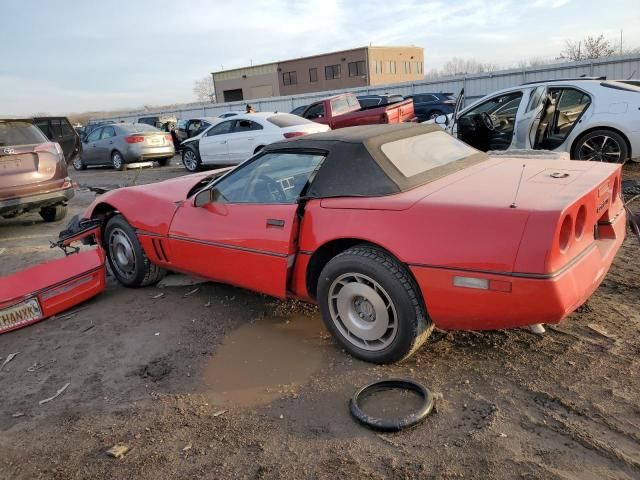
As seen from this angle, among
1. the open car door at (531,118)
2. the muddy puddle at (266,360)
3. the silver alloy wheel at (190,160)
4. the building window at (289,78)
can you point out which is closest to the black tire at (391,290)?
the muddy puddle at (266,360)

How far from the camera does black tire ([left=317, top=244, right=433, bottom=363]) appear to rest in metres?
2.87

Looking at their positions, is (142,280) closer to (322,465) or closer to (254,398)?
(254,398)

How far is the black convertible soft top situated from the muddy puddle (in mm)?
1036

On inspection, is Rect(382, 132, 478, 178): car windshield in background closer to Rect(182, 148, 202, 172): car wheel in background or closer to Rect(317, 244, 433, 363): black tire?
Rect(317, 244, 433, 363): black tire

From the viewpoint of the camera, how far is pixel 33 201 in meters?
7.32

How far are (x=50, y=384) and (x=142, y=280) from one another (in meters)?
1.61

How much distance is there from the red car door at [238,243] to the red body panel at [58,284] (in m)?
0.86

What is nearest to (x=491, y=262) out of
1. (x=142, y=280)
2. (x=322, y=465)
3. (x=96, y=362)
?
(x=322, y=465)

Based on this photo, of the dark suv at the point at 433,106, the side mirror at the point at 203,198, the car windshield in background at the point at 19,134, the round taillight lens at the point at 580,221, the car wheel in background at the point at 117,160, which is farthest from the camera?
the dark suv at the point at 433,106

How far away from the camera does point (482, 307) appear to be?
2.68 m

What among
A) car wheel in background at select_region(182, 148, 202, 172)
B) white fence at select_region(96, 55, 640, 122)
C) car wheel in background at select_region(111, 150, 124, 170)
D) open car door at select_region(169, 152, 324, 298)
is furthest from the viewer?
white fence at select_region(96, 55, 640, 122)

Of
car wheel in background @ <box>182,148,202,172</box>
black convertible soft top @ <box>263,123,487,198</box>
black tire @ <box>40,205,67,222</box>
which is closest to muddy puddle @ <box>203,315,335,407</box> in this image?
black convertible soft top @ <box>263,123,487,198</box>

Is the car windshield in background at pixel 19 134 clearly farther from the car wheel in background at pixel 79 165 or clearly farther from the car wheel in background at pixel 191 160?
the car wheel in background at pixel 79 165

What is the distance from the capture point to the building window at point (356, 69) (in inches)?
2335
